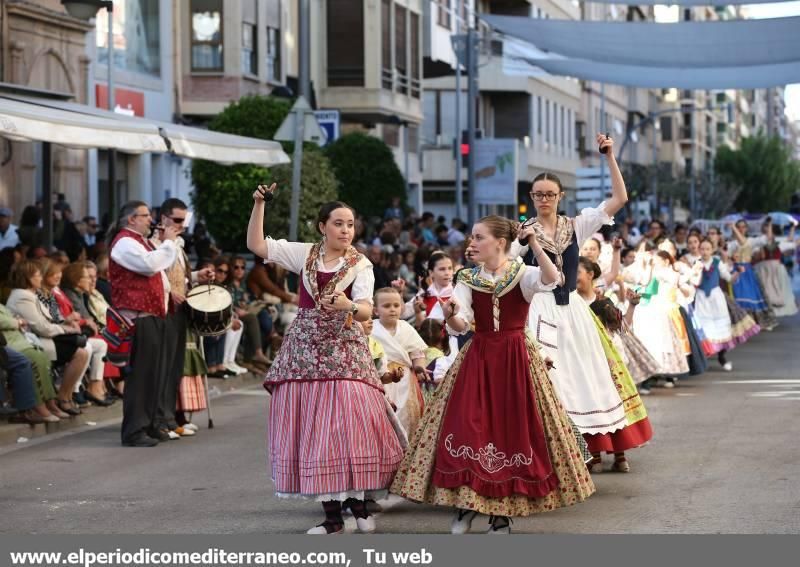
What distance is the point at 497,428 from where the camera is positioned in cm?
903

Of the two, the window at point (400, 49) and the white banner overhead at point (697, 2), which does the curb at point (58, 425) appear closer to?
the white banner overhead at point (697, 2)

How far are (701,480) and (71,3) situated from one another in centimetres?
1121

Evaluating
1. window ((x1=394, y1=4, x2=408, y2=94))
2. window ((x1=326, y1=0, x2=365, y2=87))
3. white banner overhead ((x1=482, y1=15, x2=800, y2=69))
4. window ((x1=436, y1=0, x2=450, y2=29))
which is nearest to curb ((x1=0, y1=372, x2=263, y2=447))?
white banner overhead ((x1=482, y1=15, x2=800, y2=69))

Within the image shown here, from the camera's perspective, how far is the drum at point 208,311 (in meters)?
14.3

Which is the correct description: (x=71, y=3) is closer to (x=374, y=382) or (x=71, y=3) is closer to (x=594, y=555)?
(x=374, y=382)

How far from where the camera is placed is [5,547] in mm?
8820

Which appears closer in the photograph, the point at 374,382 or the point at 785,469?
the point at 374,382

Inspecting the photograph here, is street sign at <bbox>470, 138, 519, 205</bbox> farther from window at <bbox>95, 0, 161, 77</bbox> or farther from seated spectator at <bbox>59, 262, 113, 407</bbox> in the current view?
seated spectator at <bbox>59, 262, 113, 407</bbox>

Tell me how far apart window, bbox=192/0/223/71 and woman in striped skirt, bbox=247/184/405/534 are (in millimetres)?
27193

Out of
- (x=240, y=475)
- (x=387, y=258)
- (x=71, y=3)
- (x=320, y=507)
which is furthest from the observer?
(x=387, y=258)

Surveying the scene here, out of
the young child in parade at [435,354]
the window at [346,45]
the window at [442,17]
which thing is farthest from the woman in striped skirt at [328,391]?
the window at [442,17]

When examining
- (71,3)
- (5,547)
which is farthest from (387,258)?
(5,547)

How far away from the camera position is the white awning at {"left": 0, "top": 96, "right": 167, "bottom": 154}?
14812mm

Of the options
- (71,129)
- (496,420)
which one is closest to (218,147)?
(71,129)
